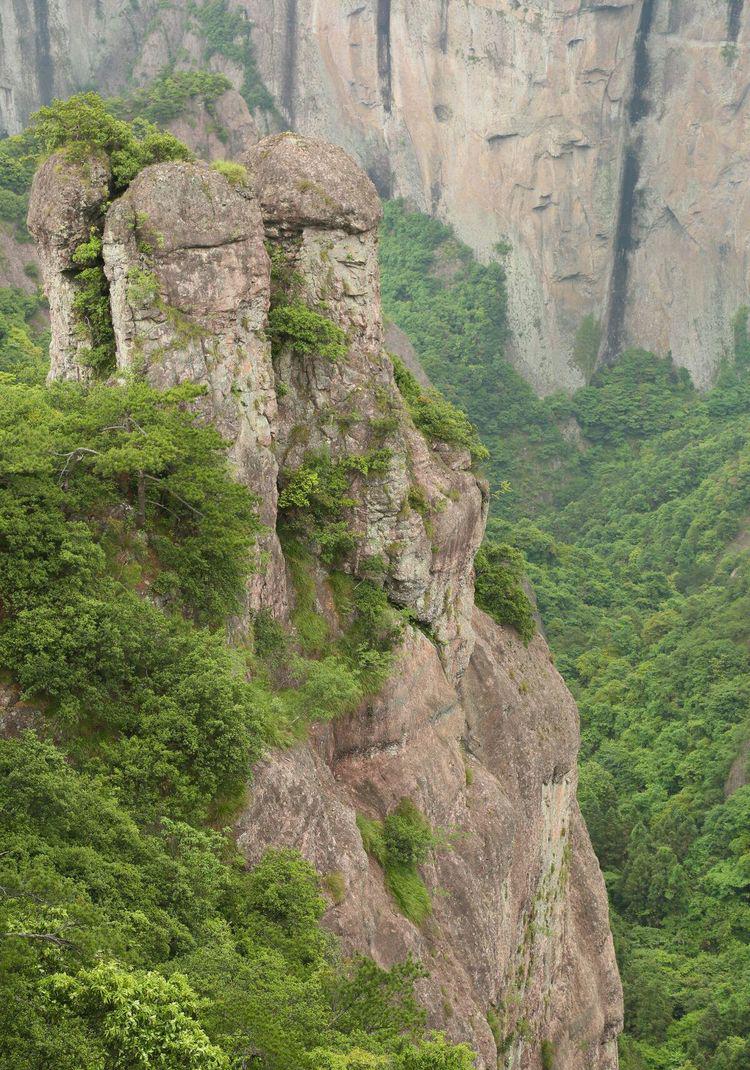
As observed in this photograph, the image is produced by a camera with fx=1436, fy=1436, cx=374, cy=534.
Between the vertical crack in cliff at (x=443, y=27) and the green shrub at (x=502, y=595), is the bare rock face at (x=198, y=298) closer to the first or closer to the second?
the green shrub at (x=502, y=595)

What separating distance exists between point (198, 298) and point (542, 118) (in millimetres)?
69580

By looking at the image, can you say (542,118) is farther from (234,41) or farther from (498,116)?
(234,41)

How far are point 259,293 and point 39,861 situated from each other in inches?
450

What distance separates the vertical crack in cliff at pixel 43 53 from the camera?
91.4 metres

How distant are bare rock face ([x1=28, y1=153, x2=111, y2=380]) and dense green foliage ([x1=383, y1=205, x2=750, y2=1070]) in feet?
37.6

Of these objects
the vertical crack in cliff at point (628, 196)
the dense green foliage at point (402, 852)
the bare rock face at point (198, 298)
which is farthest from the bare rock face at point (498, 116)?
the dense green foliage at point (402, 852)

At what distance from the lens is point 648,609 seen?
70.7 metres

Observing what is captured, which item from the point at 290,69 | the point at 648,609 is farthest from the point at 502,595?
the point at 290,69

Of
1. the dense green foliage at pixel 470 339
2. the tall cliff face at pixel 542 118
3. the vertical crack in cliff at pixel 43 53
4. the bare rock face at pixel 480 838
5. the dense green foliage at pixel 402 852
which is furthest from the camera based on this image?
the vertical crack in cliff at pixel 43 53

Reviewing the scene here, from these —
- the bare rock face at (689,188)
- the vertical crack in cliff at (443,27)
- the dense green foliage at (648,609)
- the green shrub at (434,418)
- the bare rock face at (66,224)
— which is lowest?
the dense green foliage at (648,609)

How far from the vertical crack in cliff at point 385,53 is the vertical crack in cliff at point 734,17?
21.2 m

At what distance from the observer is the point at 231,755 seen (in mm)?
19500

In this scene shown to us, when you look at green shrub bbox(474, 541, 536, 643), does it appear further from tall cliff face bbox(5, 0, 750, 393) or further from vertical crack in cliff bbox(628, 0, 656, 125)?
vertical crack in cliff bbox(628, 0, 656, 125)

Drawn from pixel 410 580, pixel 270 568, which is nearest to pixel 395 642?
pixel 410 580
